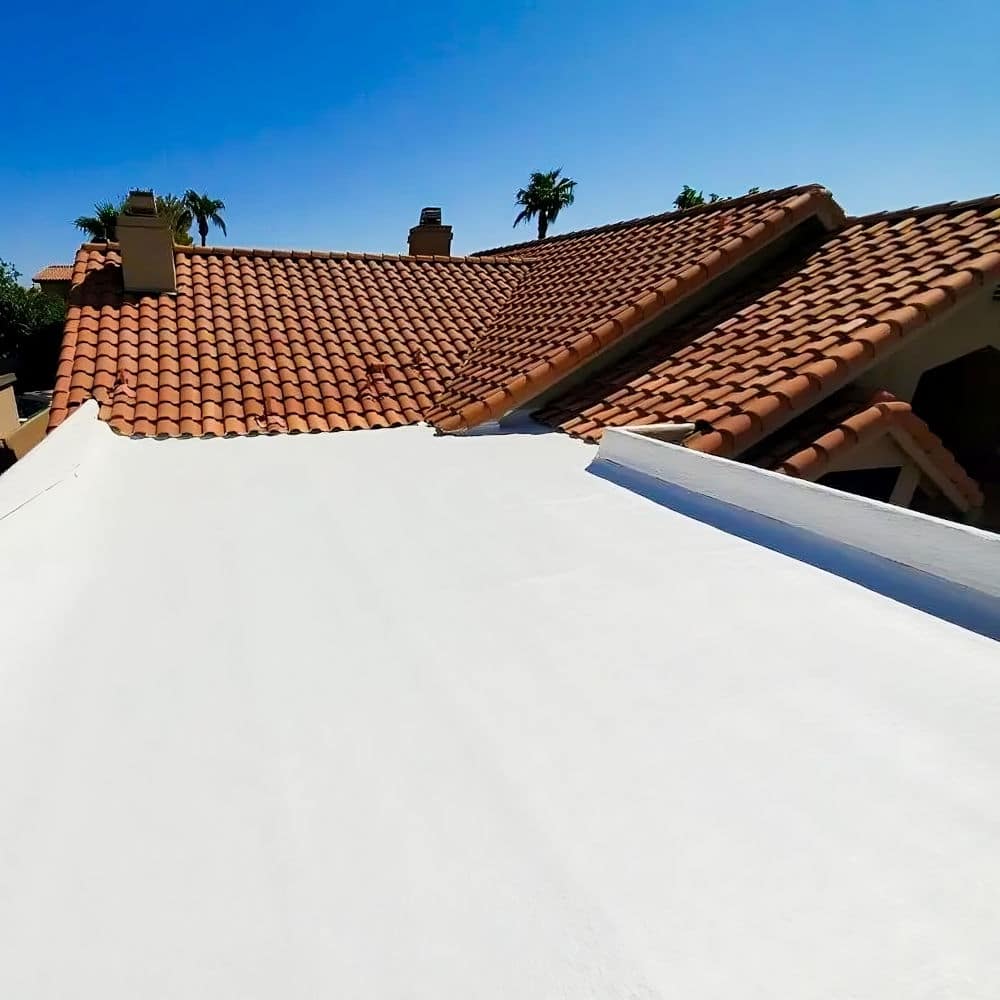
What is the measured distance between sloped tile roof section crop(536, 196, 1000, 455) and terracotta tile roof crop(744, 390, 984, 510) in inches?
10.7

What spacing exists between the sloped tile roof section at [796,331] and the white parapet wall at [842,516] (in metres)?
0.81

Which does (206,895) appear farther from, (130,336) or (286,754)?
(130,336)

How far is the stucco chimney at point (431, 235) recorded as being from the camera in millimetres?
14352

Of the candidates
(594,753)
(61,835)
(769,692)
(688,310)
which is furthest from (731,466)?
(688,310)

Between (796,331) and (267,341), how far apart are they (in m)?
6.66

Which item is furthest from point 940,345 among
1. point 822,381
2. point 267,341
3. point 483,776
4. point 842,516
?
point 267,341

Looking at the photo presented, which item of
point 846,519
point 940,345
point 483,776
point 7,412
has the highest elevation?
point 7,412

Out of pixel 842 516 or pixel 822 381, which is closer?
pixel 842 516

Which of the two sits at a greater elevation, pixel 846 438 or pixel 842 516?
pixel 846 438

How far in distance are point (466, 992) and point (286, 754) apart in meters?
0.95

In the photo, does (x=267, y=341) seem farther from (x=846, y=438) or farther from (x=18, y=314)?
(x=18, y=314)

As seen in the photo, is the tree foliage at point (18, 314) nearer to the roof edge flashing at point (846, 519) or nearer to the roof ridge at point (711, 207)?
the roof ridge at point (711, 207)

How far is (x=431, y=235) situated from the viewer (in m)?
14.4

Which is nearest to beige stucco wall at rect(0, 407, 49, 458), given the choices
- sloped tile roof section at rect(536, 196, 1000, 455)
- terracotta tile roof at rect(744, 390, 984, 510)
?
sloped tile roof section at rect(536, 196, 1000, 455)
